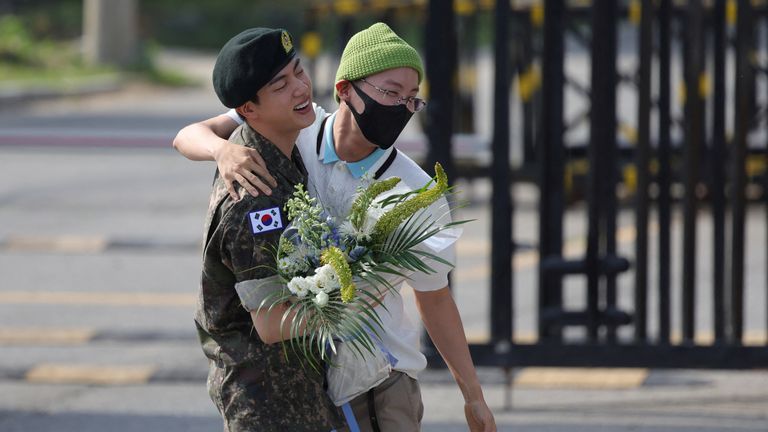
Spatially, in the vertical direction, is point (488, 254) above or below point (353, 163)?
below

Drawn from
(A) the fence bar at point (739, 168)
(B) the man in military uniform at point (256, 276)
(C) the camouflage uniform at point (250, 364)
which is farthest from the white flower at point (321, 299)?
(A) the fence bar at point (739, 168)

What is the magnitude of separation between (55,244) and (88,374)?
3.26 m

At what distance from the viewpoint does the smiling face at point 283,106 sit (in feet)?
9.41

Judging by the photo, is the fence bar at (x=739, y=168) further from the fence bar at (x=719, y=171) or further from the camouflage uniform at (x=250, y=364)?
the camouflage uniform at (x=250, y=364)

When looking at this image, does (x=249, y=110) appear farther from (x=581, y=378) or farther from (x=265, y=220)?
(x=581, y=378)

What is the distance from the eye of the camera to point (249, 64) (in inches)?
111

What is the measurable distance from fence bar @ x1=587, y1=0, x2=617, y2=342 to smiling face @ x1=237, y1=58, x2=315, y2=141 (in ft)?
8.69

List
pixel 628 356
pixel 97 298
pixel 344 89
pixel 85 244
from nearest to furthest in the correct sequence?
1. pixel 344 89
2. pixel 628 356
3. pixel 97 298
4. pixel 85 244

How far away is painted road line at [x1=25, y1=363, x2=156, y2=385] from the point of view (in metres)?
6.23

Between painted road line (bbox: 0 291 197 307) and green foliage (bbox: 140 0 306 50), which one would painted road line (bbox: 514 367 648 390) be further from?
green foliage (bbox: 140 0 306 50)

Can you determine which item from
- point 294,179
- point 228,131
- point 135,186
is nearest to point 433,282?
point 294,179

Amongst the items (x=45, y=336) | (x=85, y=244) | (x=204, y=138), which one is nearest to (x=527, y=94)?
(x=85, y=244)

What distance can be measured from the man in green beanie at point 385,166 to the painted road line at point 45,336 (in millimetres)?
3960

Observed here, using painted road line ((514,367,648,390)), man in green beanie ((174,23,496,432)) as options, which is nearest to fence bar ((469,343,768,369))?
painted road line ((514,367,648,390))
